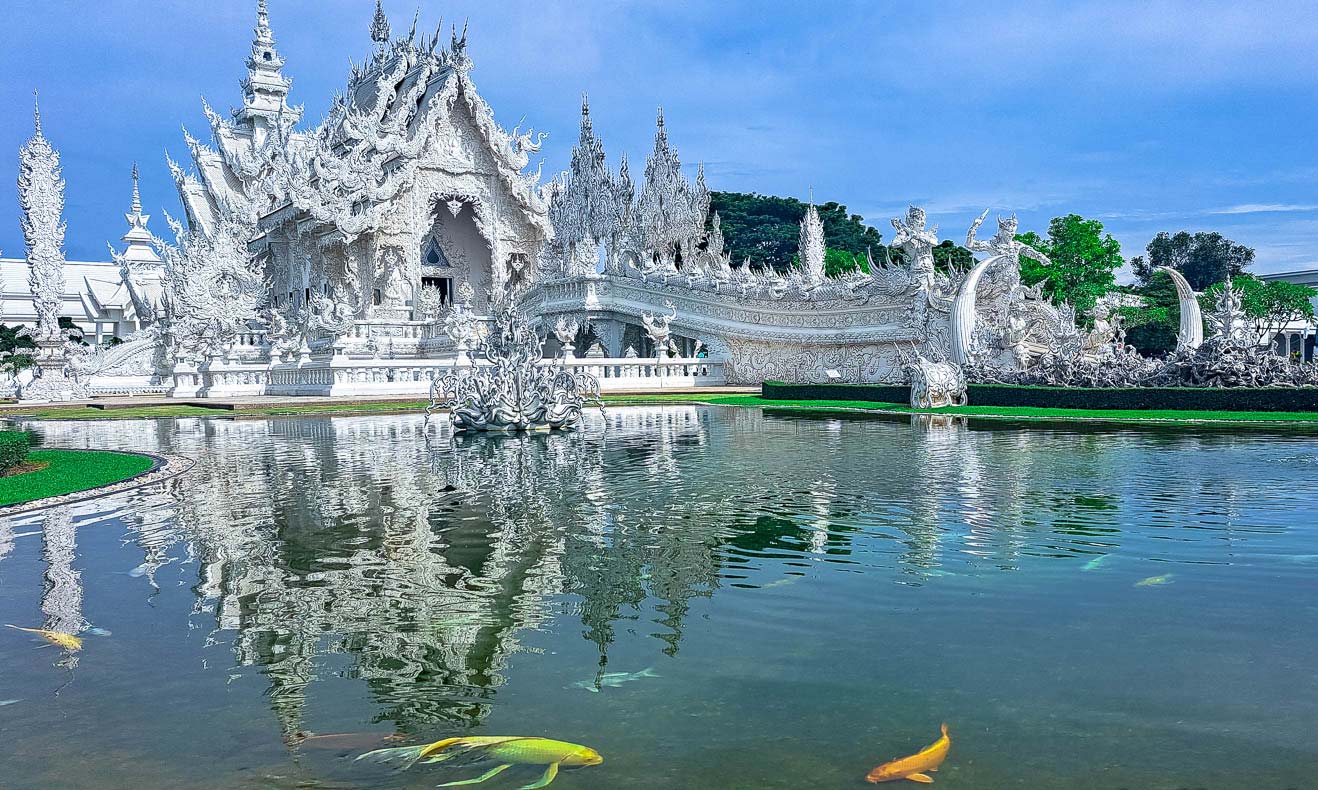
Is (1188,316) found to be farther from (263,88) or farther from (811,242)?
(263,88)

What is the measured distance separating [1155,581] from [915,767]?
10.3ft

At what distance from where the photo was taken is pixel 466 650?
4.82m

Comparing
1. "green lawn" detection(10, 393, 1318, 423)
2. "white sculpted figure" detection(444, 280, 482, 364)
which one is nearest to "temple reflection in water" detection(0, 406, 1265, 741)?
"green lawn" detection(10, 393, 1318, 423)

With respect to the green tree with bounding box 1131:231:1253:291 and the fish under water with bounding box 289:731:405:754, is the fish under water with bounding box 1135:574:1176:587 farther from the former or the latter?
the green tree with bounding box 1131:231:1253:291

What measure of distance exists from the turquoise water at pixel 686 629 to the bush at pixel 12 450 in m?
2.05

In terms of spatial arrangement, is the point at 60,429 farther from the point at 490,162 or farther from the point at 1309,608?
the point at 490,162

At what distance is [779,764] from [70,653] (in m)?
3.49

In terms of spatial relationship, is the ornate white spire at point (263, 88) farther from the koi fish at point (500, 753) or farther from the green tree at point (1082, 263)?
the koi fish at point (500, 753)

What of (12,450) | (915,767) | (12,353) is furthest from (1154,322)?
(915,767)

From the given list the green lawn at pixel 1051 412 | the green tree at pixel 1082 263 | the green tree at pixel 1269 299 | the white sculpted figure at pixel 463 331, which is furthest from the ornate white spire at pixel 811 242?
the green lawn at pixel 1051 412

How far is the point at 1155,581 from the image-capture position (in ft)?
19.2

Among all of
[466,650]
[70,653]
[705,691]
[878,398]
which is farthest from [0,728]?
[878,398]

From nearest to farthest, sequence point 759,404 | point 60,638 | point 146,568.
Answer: point 60,638
point 146,568
point 759,404

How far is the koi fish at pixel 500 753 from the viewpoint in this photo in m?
3.53
